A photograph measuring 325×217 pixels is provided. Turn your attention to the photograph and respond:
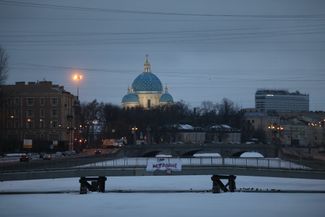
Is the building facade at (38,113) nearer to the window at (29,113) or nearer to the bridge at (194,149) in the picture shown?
the window at (29,113)

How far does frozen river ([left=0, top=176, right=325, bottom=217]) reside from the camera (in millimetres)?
48469

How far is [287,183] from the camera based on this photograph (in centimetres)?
8519

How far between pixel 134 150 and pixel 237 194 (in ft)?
266

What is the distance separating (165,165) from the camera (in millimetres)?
79062

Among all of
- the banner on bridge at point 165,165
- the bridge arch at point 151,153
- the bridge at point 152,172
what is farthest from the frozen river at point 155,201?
the bridge arch at point 151,153

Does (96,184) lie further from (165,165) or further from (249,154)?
(249,154)

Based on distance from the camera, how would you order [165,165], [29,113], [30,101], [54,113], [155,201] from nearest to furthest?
[155,201], [165,165], [30,101], [54,113], [29,113]

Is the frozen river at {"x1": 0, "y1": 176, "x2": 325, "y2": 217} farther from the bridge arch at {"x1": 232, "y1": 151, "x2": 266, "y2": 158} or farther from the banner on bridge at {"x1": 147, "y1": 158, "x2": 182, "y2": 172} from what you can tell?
the bridge arch at {"x1": 232, "y1": 151, "x2": 266, "y2": 158}

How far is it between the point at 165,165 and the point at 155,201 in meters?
20.9

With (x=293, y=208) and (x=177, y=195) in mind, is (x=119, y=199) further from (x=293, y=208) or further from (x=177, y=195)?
(x=293, y=208)

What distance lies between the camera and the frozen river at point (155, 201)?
48.5 m

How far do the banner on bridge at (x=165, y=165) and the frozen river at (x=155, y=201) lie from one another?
201 centimetres

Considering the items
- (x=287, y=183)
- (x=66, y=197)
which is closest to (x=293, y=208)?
(x=66, y=197)

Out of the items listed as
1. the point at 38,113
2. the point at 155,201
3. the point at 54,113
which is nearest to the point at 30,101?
the point at 38,113
